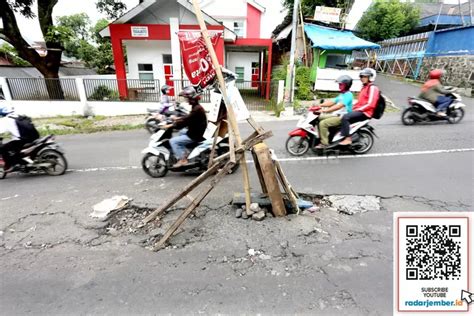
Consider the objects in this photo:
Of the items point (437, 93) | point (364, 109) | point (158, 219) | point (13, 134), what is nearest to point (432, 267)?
point (158, 219)

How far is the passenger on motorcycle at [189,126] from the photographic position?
4559 mm

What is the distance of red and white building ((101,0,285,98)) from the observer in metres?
12.8

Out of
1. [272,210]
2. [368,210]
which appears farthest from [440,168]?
[272,210]

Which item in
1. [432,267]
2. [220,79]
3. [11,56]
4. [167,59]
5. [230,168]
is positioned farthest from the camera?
[11,56]

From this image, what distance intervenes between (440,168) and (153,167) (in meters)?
5.27

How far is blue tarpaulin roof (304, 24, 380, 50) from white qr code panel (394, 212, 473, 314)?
12.7m

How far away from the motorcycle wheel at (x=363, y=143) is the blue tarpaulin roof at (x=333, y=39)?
918 cm

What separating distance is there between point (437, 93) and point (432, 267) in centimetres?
707

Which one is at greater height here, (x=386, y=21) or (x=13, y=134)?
(x=386, y=21)

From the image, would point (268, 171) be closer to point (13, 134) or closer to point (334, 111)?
point (334, 111)

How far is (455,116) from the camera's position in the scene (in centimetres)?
758

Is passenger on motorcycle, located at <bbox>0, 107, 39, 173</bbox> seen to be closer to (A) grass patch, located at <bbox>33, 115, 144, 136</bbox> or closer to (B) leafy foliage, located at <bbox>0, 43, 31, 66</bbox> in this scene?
(A) grass patch, located at <bbox>33, 115, 144, 136</bbox>

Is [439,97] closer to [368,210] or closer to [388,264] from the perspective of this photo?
[368,210]

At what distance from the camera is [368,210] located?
348 cm
